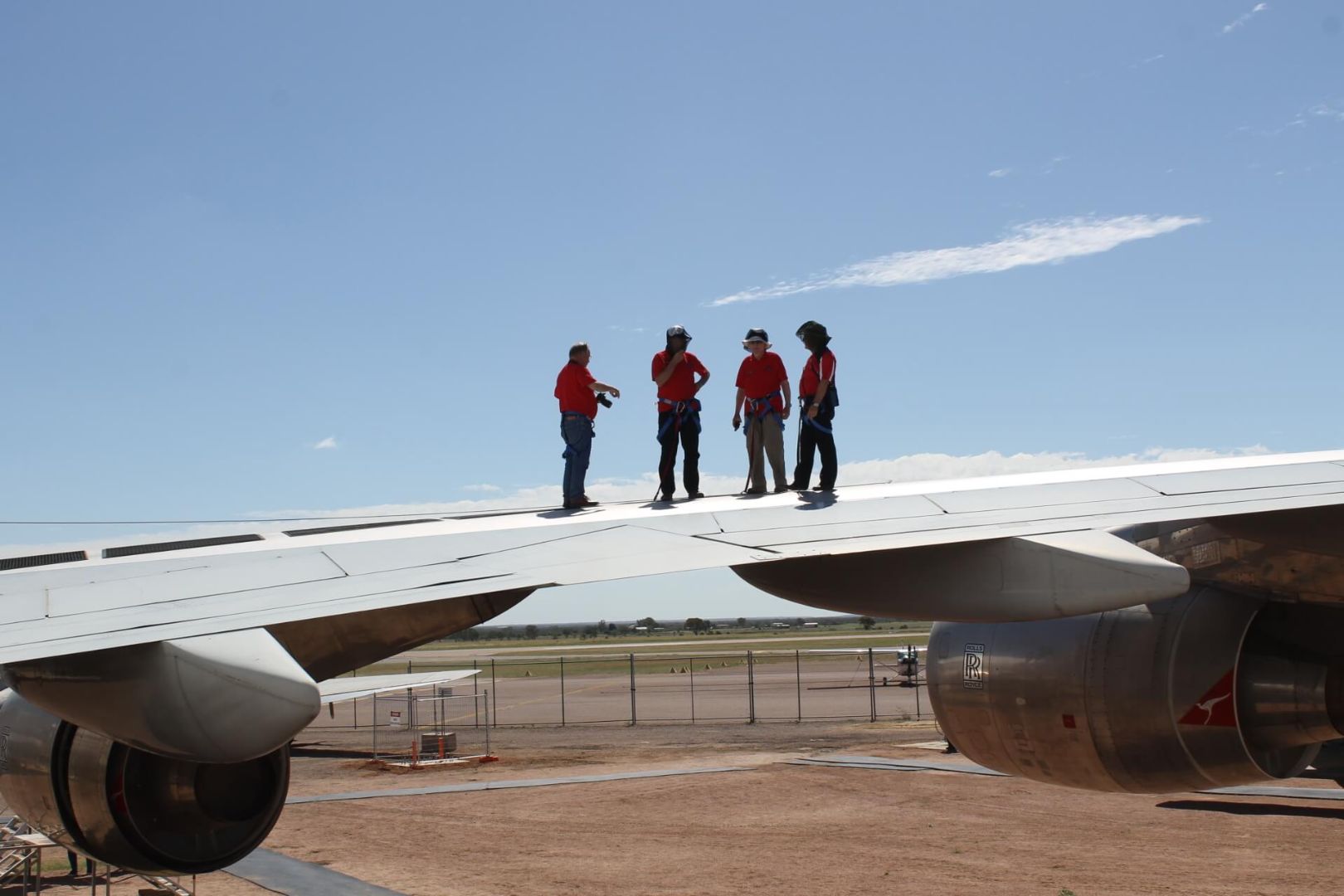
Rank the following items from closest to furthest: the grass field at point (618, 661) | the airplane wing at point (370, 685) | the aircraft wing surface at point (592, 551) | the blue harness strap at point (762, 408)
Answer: the aircraft wing surface at point (592, 551) → the blue harness strap at point (762, 408) → the airplane wing at point (370, 685) → the grass field at point (618, 661)

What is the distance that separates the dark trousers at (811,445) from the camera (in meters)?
9.73

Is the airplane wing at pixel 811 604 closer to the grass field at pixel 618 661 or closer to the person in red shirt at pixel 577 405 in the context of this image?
the person in red shirt at pixel 577 405

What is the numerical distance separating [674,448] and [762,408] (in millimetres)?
875

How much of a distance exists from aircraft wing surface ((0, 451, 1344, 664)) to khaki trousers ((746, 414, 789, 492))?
273 cm

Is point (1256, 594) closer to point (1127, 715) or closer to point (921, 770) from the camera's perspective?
point (1127, 715)

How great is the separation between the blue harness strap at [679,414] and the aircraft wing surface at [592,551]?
3546 mm

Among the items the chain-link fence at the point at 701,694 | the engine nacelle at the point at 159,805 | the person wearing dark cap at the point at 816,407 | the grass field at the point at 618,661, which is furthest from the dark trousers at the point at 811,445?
the grass field at the point at 618,661

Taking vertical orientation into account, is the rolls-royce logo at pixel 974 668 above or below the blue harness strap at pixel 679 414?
below

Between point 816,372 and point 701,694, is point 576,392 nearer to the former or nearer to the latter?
point 816,372

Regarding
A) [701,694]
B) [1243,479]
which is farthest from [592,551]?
[701,694]

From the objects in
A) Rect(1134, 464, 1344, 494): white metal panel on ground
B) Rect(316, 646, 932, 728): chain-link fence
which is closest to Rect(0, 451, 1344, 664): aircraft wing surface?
Rect(1134, 464, 1344, 494): white metal panel on ground

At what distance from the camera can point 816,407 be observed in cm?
1004

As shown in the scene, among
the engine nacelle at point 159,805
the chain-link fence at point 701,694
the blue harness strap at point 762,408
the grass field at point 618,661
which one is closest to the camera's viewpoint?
the engine nacelle at point 159,805

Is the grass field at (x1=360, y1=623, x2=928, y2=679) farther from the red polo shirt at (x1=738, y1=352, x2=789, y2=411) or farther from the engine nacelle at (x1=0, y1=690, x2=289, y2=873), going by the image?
the engine nacelle at (x1=0, y1=690, x2=289, y2=873)
